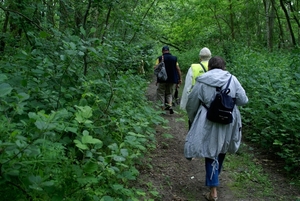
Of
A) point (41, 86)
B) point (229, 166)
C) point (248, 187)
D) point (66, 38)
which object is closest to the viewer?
point (41, 86)

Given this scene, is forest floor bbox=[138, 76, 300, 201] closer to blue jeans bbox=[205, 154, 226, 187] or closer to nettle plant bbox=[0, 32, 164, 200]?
blue jeans bbox=[205, 154, 226, 187]

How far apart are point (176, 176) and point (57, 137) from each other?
8.19 feet

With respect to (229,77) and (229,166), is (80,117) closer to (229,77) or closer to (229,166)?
(229,77)

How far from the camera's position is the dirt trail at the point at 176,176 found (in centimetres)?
435

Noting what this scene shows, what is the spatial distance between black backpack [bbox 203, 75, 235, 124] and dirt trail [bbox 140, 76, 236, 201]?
1143mm

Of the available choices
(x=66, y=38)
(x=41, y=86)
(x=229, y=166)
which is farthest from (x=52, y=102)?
(x=229, y=166)

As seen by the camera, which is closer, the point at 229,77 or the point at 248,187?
the point at 229,77

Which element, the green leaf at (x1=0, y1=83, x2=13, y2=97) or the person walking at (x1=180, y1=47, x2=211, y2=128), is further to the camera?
the person walking at (x1=180, y1=47, x2=211, y2=128)

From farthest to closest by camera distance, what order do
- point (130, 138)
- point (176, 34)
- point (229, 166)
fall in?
point (176, 34) < point (229, 166) < point (130, 138)

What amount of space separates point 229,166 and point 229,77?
1.94 meters

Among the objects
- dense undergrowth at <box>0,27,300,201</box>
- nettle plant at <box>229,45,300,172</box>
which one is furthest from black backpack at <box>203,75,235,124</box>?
nettle plant at <box>229,45,300,172</box>

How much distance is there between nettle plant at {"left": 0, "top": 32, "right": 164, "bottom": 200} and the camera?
6.86ft

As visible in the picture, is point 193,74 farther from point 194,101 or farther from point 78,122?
point 78,122

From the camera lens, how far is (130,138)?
2.82 m
